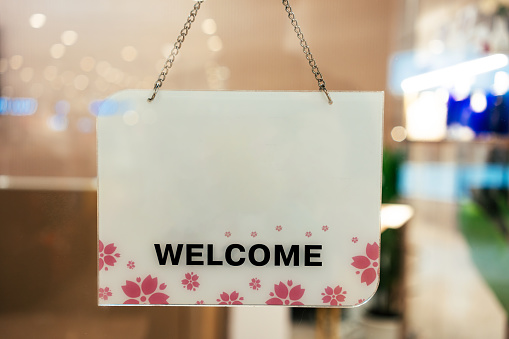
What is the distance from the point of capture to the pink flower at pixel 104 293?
0.71m

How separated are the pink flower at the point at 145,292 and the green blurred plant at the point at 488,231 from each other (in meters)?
1.13

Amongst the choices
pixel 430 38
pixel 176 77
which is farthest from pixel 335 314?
pixel 430 38

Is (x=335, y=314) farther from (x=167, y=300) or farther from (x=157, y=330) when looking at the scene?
(x=167, y=300)

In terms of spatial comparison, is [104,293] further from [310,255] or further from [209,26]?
[209,26]

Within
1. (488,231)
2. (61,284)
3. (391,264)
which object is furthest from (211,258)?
(488,231)

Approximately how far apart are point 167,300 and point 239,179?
0.76ft

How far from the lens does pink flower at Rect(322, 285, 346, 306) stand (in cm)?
72

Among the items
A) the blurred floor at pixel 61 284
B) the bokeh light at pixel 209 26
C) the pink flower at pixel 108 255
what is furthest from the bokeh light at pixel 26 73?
the pink flower at pixel 108 255

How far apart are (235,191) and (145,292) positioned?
8.6 inches

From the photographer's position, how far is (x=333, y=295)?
0.72 meters

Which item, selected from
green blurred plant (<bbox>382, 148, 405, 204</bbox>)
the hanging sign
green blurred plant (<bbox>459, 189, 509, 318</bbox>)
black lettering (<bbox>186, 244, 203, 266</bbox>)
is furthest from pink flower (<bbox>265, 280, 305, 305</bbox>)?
green blurred plant (<bbox>459, 189, 509, 318</bbox>)

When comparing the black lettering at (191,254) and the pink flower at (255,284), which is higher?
the black lettering at (191,254)

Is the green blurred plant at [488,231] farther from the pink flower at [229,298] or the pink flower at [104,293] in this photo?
the pink flower at [104,293]

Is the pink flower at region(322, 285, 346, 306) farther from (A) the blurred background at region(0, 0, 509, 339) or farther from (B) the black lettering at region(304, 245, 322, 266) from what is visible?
(A) the blurred background at region(0, 0, 509, 339)
